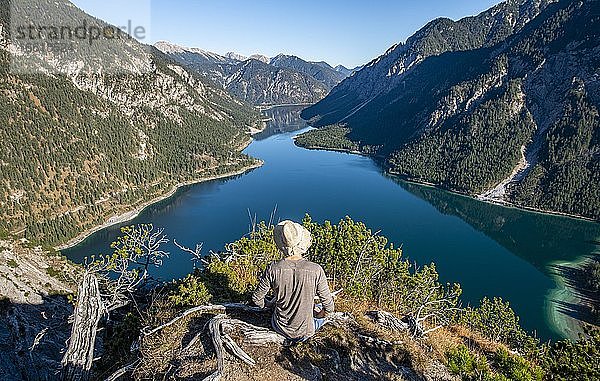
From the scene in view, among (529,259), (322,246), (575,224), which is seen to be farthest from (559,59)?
(322,246)

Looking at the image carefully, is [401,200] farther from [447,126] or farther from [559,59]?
[559,59]

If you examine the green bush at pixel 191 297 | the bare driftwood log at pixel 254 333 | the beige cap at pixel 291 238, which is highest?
the beige cap at pixel 291 238

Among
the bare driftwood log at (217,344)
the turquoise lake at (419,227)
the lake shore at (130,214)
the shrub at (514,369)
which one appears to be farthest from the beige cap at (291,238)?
the lake shore at (130,214)

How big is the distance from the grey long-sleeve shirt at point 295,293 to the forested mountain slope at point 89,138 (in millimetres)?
81935

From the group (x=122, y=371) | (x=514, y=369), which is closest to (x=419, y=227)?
(x=514, y=369)

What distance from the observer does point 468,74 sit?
173 metres

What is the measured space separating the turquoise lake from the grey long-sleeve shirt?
4433cm

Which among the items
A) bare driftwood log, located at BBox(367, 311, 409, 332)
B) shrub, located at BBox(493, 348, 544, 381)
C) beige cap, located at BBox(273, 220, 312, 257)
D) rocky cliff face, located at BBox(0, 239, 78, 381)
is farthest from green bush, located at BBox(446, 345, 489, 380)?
rocky cliff face, located at BBox(0, 239, 78, 381)

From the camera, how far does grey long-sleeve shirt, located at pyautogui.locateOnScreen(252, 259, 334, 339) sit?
6.19m

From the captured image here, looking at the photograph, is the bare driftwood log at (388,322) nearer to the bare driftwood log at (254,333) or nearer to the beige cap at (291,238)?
the bare driftwood log at (254,333)

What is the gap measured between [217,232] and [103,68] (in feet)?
354

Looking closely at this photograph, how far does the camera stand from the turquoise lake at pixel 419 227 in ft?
195

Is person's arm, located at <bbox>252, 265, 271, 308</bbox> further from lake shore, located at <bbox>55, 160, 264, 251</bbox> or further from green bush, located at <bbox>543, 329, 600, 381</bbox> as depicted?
lake shore, located at <bbox>55, 160, 264, 251</bbox>

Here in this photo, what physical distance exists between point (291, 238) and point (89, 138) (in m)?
121
